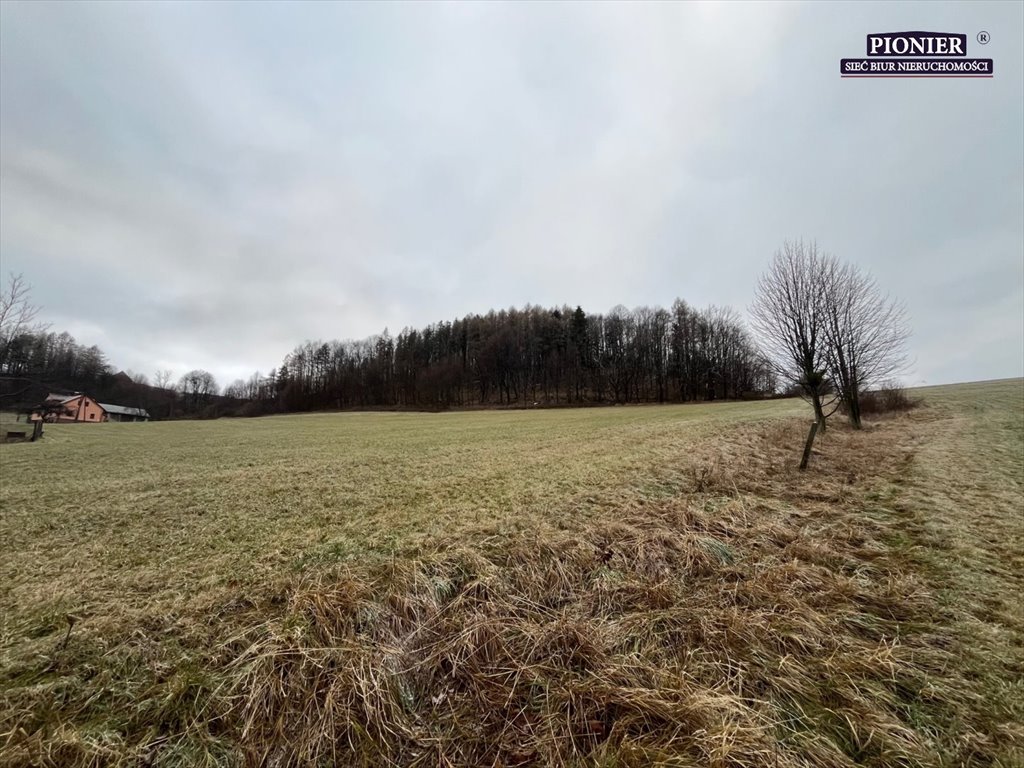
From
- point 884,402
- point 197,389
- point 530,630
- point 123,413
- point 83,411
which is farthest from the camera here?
point 197,389

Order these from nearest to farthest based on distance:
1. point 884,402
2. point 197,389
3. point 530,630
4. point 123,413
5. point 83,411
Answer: point 530,630 → point 884,402 → point 83,411 → point 123,413 → point 197,389

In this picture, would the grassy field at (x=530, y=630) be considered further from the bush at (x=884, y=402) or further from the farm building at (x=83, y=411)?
the farm building at (x=83, y=411)

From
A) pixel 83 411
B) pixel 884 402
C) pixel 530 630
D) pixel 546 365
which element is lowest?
pixel 530 630

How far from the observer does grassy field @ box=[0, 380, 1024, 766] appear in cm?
244

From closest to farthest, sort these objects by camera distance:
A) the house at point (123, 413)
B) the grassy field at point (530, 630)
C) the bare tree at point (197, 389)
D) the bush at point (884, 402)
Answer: the grassy field at point (530, 630)
the bush at point (884, 402)
the house at point (123, 413)
the bare tree at point (197, 389)

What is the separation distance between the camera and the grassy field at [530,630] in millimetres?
2441

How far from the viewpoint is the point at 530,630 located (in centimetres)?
338

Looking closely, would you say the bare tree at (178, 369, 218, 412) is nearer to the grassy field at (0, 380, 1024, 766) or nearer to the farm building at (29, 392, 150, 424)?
the farm building at (29, 392, 150, 424)

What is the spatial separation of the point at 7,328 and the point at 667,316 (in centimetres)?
7211

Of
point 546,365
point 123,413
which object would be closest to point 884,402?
point 546,365

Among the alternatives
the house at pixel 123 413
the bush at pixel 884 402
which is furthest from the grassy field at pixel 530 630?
the house at pixel 123 413

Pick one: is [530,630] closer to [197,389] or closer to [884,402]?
[884,402]

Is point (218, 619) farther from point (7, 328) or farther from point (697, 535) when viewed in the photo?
point (7, 328)

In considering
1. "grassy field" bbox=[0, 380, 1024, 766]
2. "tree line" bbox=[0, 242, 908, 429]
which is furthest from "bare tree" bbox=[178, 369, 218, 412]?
"grassy field" bbox=[0, 380, 1024, 766]
